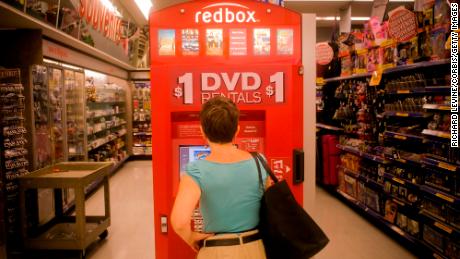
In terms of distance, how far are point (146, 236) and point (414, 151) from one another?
346cm

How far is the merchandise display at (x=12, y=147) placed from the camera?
13.4ft

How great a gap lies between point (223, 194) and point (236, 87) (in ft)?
2.93

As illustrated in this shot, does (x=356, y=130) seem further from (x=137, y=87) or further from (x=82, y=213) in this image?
(x=137, y=87)

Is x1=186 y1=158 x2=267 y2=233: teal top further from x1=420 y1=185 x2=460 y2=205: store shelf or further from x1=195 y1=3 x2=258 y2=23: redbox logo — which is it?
x1=420 y1=185 x2=460 y2=205: store shelf

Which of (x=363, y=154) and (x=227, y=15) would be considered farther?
(x=363, y=154)

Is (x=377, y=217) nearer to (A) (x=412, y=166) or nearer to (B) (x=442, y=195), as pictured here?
(A) (x=412, y=166)

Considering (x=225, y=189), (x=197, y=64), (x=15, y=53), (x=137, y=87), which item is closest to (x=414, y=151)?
(x=197, y=64)

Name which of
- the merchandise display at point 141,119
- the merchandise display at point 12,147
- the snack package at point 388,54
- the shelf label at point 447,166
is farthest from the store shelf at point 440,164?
the merchandise display at point 141,119

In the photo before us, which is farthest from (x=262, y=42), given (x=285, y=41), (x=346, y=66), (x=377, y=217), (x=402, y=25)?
(x=346, y=66)

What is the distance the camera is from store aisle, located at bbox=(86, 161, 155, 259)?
14.5 ft

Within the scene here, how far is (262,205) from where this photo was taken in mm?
1747

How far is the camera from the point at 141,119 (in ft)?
36.1

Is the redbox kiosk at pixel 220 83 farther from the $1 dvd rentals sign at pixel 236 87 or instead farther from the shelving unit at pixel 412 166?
the shelving unit at pixel 412 166

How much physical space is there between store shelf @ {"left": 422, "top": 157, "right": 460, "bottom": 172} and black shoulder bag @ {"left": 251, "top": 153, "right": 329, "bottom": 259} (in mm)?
2443
